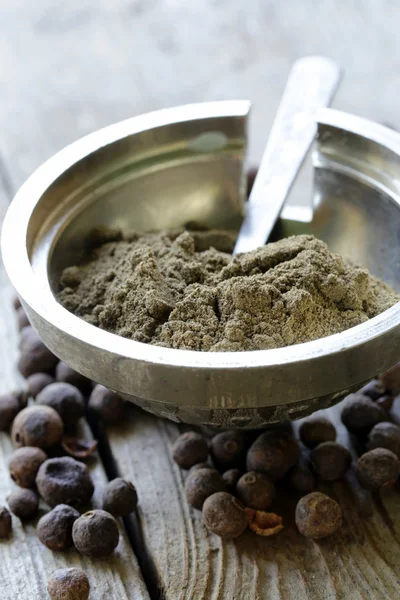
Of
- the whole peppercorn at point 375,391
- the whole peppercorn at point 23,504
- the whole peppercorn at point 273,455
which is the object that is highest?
the whole peppercorn at point 375,391

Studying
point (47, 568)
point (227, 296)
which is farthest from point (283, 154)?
point (47, 568)

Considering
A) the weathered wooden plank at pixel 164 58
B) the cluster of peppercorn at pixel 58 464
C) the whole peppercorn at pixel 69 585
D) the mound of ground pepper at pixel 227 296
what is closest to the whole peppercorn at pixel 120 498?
the cluster of peppercorn at pixel 58 464

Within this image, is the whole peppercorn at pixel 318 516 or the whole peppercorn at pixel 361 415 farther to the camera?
the whole peppercorn at pixel 361 415

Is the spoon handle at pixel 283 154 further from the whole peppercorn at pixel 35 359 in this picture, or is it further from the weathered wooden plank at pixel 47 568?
the weathered wooden plank at pixel 47 568

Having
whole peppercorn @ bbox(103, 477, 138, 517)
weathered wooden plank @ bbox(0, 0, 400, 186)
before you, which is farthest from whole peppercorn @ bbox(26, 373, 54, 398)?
weathered wooden plank @ bbox(0, 0, 400, 186)

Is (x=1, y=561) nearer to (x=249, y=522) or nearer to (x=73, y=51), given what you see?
(x=249, y=522)

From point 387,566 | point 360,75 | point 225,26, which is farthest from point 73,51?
point 387,566
